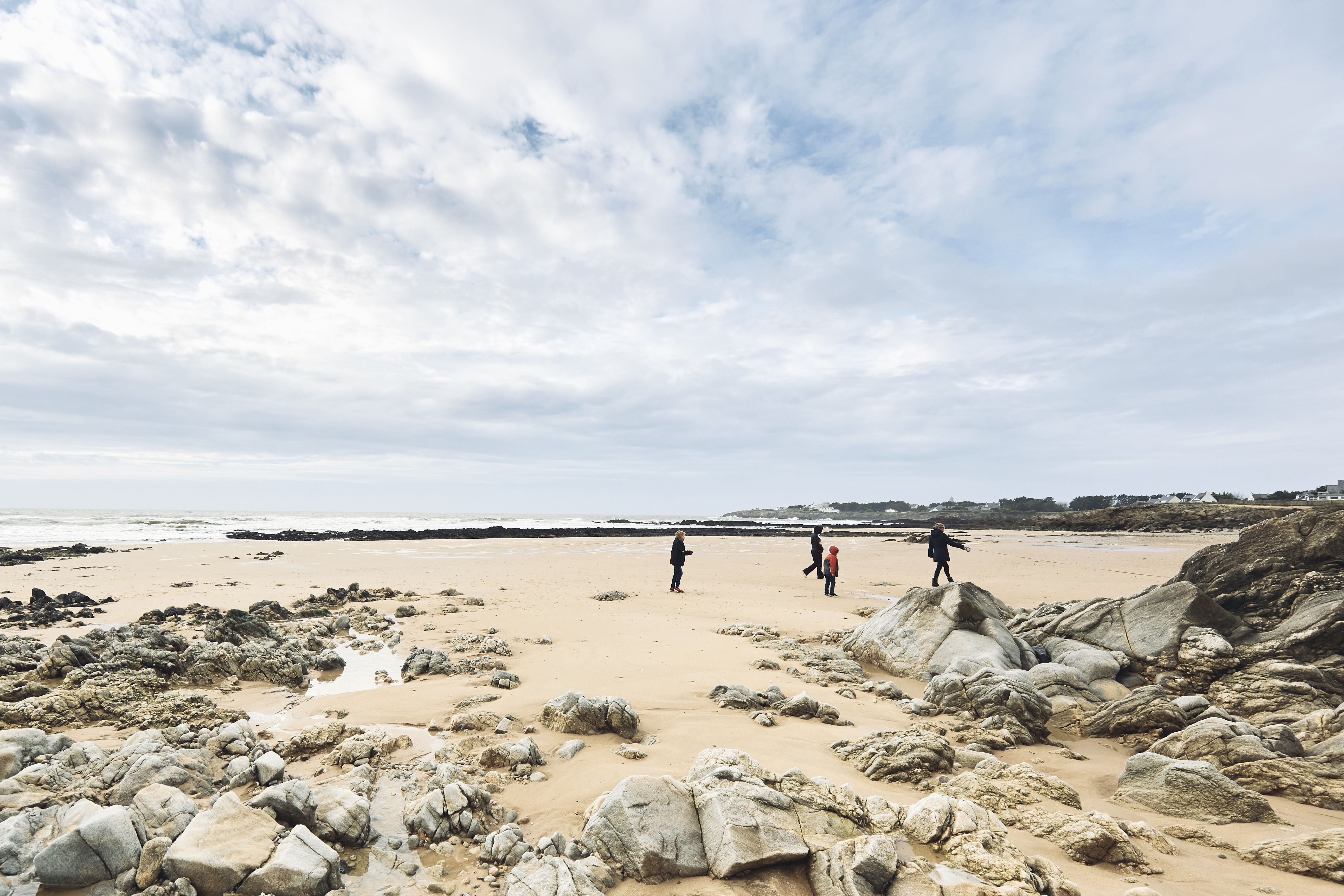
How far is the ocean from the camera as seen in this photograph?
42.7 m

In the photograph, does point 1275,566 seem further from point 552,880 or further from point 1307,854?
point 552,880

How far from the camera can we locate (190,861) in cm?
359

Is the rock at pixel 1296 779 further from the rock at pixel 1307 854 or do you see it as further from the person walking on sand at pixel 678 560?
the person walking on sand at pixel 678 560

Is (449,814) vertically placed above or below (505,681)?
above

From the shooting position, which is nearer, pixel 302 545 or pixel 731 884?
pixel 731 884

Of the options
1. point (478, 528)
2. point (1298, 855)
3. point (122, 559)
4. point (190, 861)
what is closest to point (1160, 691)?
point (1298, 855)

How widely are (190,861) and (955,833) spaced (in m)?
4.95

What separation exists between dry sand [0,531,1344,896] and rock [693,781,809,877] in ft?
Result: 0.41

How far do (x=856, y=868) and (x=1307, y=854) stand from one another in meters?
3.39

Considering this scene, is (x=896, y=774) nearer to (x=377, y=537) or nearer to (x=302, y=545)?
(x=302, y=545)

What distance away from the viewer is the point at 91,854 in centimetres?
371

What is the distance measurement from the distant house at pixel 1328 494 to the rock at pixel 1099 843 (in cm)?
11450

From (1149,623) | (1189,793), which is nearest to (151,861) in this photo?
(1189,793)

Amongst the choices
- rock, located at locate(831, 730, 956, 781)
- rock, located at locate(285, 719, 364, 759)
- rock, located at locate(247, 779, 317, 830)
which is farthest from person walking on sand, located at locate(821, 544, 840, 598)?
rock, located at locate(247, 779, 317, 830)
